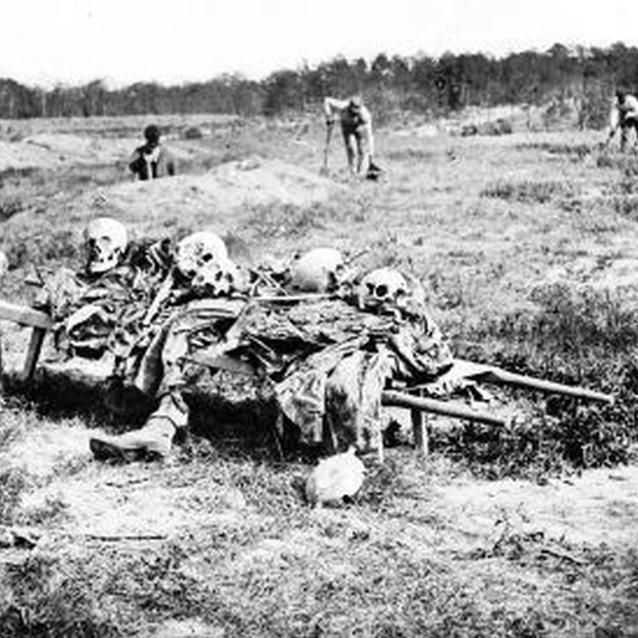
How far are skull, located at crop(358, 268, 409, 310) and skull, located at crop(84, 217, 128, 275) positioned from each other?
83.3 inches

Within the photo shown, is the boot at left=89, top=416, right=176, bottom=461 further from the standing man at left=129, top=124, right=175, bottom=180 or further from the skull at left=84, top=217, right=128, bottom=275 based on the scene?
the standing man at left=129, top=124, right=175, bottom=180

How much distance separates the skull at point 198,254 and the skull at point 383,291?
113 cm

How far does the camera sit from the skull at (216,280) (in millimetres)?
7988

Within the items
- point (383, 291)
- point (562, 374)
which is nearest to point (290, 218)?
point (562, 374)

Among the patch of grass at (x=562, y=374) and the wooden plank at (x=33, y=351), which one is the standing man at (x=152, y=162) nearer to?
the patch of grass at (x=562, y=374)

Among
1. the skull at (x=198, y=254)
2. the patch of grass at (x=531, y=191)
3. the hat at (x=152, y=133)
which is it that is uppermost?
the hat at (x=152, y=133)

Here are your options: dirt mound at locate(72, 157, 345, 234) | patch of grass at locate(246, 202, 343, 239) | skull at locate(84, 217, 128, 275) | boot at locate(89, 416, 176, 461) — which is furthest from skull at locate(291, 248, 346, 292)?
dirt mound at locate(72, 157, 345, 234)

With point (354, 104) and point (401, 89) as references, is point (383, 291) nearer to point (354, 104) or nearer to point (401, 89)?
point (354, 104)

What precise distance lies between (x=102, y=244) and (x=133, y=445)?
218cm

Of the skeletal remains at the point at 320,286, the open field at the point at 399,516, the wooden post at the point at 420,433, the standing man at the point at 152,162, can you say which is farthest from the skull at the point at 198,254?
the standing man at the point at 152,162

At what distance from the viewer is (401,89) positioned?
186 ft

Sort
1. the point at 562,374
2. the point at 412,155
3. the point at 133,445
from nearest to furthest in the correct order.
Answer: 1. the point at 133,445
2. the point at 562,374
3. the point at 412,155

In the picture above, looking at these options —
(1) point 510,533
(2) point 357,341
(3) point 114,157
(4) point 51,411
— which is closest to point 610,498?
(1) point 510,533

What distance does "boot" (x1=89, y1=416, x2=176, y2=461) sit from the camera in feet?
22.9
